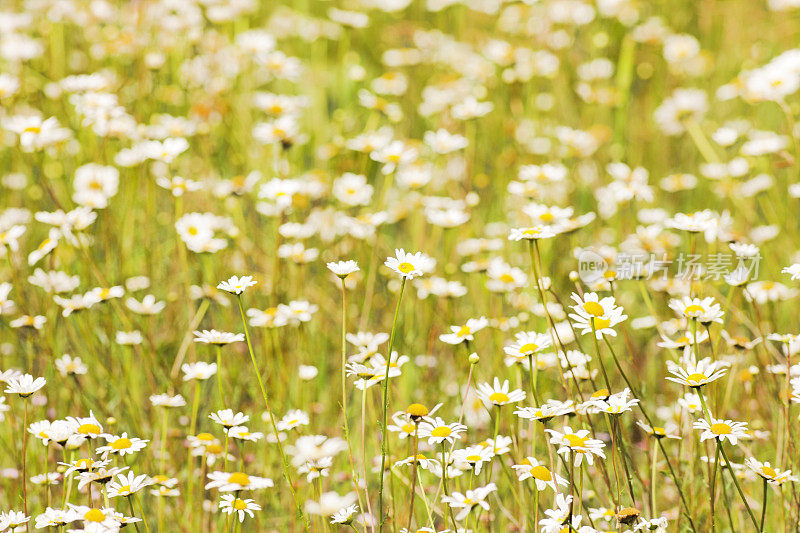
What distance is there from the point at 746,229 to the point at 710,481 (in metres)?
1.69

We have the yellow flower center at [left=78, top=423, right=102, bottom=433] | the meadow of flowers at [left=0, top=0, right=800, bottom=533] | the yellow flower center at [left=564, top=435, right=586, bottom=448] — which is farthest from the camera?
the meadow of flowers at [left=0, top=0, right=800, bottom=533]

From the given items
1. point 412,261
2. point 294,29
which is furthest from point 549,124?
point 412,261

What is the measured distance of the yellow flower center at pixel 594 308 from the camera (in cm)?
142

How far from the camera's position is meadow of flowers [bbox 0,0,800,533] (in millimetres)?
1514

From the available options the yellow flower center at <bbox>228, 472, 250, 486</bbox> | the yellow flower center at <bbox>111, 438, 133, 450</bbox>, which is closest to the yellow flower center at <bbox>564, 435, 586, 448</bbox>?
the yellow flower center at <bbox>228, 472, 250, 486</bbox>

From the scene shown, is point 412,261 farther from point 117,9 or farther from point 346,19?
point 117,9

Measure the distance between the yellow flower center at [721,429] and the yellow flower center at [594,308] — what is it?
0.28 meters

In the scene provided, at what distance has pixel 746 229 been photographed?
9.49 feet

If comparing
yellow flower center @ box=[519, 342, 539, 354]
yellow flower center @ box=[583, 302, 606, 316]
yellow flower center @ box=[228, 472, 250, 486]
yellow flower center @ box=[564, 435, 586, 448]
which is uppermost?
yellow flower center @ box=[583, 302, 606, 316]

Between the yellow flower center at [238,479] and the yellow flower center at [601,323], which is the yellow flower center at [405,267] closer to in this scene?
the yellow flower center at [601,323]

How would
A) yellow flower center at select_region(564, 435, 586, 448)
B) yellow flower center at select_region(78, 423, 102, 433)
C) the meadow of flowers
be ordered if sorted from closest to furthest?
yellow flower center at select_region(564, 435, 586, 448) → yellow flower center at select_region(78, 423, 102, 433) → the meadow of flowers

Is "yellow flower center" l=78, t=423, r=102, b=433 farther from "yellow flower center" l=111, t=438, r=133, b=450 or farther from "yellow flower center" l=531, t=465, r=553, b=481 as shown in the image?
"yellow flower center" l=531, t=465, r=553, b=481

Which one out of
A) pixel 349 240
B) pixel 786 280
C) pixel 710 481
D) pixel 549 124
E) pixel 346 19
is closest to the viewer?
pixel 710 481

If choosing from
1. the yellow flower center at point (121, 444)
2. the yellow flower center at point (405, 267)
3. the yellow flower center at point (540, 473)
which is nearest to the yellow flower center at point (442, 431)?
the yellow flower center at point (540, 473)
